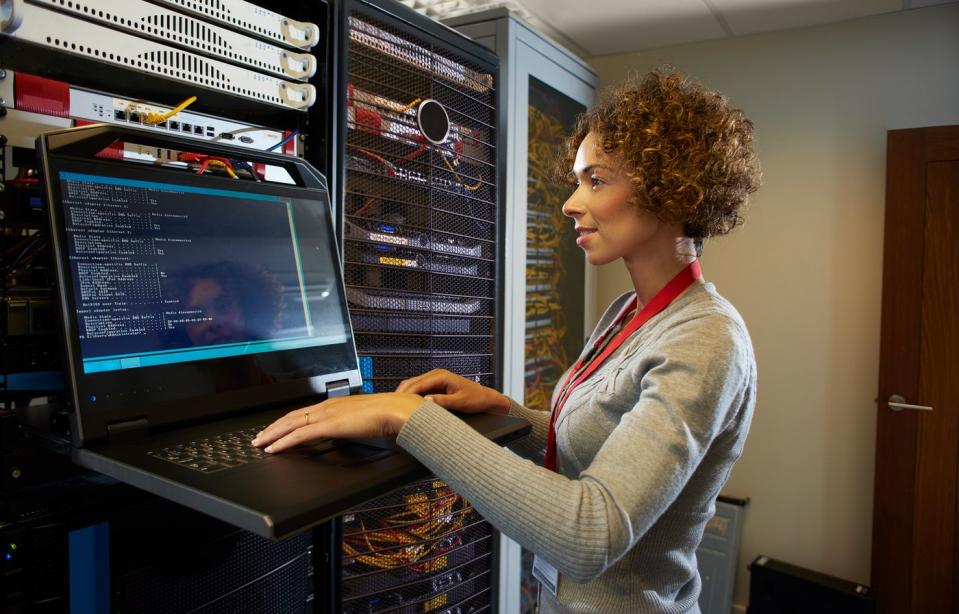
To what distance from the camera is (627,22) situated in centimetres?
250

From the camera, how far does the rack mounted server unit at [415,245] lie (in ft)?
4.18

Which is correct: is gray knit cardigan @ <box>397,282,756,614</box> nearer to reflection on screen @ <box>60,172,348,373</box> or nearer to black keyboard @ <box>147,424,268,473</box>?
black keyboard @ <box>147,424,268,473</box>

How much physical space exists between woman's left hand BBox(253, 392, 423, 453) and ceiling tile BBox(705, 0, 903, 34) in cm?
213

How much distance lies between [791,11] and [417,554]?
7.44 feet

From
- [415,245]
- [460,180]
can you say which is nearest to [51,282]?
[415,245]

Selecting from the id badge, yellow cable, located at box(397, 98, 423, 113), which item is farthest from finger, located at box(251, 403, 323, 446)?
yellow cable, located at box(397, 98, 423, 113)

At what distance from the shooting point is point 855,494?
2514 mm

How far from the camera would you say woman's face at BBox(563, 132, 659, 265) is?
3.27ft

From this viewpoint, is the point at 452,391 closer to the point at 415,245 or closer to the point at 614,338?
the point at 614,338

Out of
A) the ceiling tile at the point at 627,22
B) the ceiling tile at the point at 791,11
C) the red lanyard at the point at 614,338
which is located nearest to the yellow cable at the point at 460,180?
the red lanyard at the point at 614,338

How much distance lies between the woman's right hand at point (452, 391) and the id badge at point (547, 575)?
9.9 inches

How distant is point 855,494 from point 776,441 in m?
0.33

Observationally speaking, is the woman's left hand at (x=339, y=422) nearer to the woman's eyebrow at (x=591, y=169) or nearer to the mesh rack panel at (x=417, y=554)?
the woman's eyebrow at (x=591, y=169)

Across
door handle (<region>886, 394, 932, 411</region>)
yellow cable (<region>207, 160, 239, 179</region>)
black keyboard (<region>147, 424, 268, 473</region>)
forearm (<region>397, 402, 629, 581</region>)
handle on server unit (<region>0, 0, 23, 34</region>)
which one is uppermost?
handle on server unit (<region>0, 0, 23, 34</region>)
